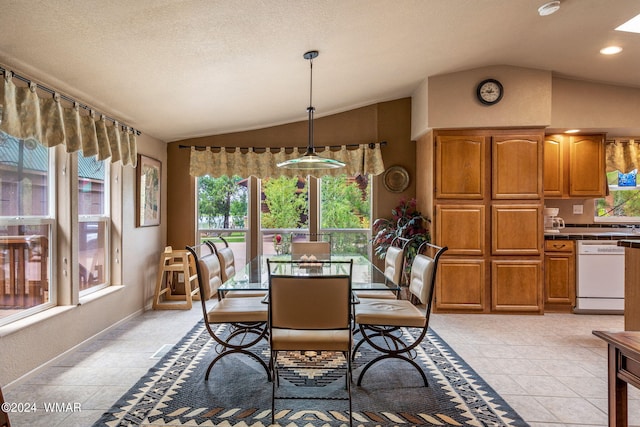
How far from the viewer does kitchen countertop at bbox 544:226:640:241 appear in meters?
4.57

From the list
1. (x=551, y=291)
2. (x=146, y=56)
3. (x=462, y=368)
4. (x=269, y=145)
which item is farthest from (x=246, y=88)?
(x=551, y=291)

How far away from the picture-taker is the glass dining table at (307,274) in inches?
101

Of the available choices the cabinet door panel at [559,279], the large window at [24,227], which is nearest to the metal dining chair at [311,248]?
the large window at [24,227]

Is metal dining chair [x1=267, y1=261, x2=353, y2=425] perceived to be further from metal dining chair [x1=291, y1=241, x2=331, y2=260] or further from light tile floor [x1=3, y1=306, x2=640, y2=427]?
metal dining chair [x1=291, y1=241, x2=331, y2=260]

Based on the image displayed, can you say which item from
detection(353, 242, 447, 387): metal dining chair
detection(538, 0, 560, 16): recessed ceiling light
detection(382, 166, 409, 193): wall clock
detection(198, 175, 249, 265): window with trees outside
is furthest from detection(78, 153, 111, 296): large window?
detection(538, 0, 560, 16): recessed ceiling light

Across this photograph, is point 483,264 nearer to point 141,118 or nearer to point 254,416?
point 254,416

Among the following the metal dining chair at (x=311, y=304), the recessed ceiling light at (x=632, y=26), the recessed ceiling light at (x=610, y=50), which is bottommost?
the metal dining chair at (x=311, y=304)

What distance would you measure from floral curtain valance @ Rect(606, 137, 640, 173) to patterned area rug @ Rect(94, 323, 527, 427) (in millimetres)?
3667

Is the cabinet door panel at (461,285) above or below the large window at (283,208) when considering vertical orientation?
below

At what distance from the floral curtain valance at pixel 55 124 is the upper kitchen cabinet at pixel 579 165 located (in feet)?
15.8

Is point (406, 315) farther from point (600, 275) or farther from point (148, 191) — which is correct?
point (148, 191)

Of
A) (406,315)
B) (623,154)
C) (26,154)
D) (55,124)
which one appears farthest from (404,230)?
(26,154)

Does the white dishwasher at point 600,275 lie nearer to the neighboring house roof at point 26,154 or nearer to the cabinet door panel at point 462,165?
the cabinet door panel at point 462,165

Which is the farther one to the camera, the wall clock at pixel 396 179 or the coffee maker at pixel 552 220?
the wall clock at pixel 396 179
